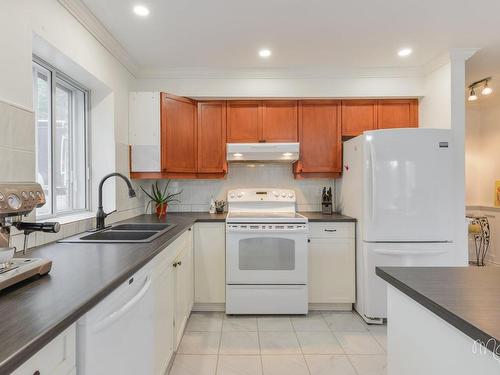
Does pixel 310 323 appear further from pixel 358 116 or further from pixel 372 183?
pixel 358 116

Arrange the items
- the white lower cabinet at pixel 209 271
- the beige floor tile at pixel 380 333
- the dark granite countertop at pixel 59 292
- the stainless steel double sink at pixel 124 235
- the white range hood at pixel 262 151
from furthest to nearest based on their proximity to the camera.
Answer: the white range hood at pixel 262 151 < the white lower cabinet at pixel 209 271 < the beige floor tile at pixel 380 333 < the stainless steel double sink at pixel 124 235 < the dark granite countertop at pixel 59 292

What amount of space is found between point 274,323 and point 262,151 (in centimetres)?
156

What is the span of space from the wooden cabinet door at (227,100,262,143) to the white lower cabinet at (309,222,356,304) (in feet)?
3.64

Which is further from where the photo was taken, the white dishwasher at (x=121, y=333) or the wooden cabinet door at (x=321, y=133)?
the wooden cabinet door at (x=321, y=133)

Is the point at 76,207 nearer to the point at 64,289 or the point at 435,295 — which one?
the point at 64,289

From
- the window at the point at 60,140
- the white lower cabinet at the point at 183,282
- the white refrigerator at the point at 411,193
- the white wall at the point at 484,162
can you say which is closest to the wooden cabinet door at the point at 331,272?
the white refrigerator at the point at 411,193

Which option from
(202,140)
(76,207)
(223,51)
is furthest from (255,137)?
(76,207)

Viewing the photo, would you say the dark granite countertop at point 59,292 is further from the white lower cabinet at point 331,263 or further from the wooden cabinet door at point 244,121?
the wooden cabinet door at point 244,121

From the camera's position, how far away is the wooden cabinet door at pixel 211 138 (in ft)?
10.3

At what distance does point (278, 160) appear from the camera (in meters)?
3.19

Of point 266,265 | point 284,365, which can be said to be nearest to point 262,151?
point 266,265

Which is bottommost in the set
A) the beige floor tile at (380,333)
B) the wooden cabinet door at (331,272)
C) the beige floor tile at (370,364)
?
the beige floor tile at (370,364)

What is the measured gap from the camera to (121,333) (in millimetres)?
1131

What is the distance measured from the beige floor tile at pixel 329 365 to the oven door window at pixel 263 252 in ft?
2.59
